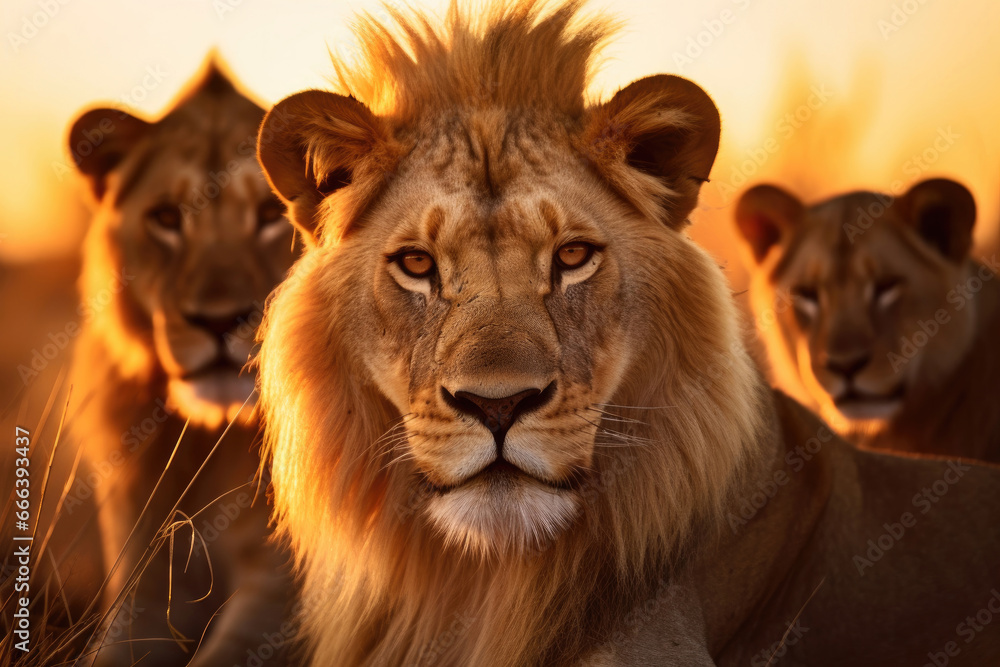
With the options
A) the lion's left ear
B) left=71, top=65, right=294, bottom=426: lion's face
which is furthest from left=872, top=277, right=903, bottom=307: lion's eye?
left=71, top=65, right=294, bottom=426: lion's face

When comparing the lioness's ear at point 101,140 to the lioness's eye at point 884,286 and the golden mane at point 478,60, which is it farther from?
the lioness's eye at point 884,286

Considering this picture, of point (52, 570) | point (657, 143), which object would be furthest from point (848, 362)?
point (52, 570)

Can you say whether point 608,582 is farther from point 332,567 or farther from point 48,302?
point 48,302

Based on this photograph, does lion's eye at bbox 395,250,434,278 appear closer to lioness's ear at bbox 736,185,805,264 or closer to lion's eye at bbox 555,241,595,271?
lion's eye at bbox 555,241,595,271

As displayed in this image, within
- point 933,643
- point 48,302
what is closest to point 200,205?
point 48,302

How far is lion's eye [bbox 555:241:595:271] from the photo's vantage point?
257 centimetres

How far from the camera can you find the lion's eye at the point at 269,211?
428 centimetres

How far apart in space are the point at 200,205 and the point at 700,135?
243cm

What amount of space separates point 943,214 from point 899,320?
2.04 ft

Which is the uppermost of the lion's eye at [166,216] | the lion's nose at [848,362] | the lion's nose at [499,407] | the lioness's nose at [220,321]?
the lion's nose at [499,407]

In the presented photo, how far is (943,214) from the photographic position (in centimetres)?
519

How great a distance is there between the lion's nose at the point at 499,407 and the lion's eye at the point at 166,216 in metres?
2.52

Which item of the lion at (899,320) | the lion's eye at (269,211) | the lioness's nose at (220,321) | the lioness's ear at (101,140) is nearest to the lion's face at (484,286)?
the lioness's nose at (220,321)

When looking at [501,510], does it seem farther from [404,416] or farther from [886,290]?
[886,290]
